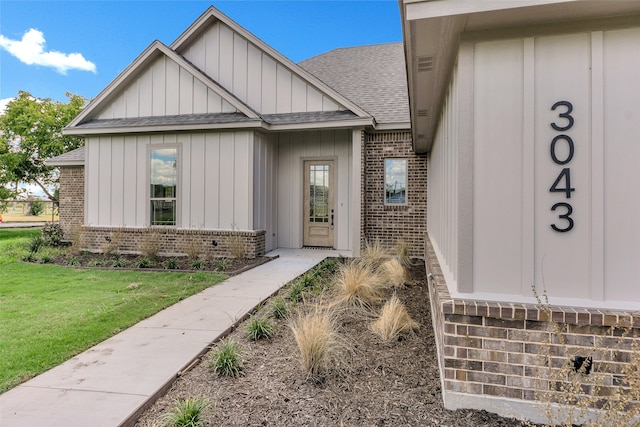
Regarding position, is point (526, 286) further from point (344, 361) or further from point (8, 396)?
point (8, 396)

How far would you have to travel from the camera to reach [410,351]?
11.5ft

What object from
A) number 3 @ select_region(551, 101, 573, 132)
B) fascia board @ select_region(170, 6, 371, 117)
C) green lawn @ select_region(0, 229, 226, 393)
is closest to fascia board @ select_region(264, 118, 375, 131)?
fascia board @ select_region(170, 6, 371, 117)

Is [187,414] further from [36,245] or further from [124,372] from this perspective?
[36,245]

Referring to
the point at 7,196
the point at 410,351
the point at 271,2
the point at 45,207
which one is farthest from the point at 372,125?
the point at 45,207

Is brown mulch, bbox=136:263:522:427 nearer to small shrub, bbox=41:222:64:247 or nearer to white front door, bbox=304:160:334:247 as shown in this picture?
white front door, bbox=304:160:334:247

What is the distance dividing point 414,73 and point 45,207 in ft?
119

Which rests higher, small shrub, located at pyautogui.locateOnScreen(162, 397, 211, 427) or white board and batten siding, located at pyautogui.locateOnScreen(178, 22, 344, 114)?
white board and batten siding, located at pyautogui.locateOnScreen(178, 22, 344, 114)

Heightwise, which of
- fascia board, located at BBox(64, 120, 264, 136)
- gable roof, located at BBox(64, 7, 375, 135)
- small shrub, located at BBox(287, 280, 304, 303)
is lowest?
small shrub, located at BBox(287, 280, 304, 303)

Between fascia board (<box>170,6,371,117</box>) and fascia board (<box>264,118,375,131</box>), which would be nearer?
fascia board (<box>264,118,375,131</box>)

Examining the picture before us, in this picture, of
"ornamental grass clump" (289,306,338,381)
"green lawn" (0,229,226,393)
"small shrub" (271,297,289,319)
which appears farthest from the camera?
"small shrub" (271,297,289,319)

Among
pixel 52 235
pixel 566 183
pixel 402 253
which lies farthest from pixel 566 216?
pixel 52 235

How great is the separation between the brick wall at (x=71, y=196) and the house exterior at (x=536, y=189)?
42.5 feet

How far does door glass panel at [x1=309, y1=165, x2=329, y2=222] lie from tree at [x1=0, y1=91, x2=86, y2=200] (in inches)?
676

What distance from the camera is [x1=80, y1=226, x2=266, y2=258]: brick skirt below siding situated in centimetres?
880
